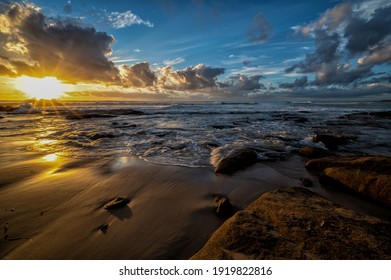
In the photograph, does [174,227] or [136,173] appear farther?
[136,173]

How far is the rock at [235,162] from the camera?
16.3ft

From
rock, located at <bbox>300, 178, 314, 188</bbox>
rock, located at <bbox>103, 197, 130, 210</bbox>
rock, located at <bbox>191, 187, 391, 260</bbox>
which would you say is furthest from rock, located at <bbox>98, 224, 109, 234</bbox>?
rock, located at <bbox>300, 178, 314, 188</bbox>

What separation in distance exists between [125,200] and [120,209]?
28cm

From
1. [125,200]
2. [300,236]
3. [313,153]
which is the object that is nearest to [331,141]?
[313,153]

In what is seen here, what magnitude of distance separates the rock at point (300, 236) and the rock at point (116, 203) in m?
1.79

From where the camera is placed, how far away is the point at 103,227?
9.21 feet

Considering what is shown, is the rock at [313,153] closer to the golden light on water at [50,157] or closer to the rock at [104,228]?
the rock at [104,228]

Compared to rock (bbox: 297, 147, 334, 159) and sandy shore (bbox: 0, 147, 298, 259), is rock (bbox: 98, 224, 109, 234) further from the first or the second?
rock (bbox: 297, 147, 334, 159)

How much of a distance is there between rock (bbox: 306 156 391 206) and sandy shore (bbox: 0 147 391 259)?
0.25 metres

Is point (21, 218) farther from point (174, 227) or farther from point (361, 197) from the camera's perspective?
point (361, 197)

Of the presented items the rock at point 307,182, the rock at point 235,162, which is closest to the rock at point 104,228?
the rock at point 235,162

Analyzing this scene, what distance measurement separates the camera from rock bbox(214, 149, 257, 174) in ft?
16.3
